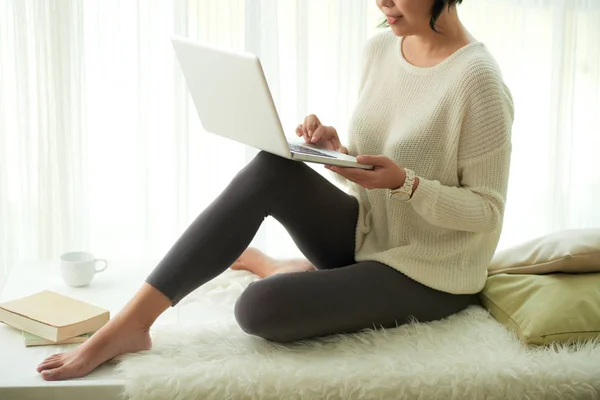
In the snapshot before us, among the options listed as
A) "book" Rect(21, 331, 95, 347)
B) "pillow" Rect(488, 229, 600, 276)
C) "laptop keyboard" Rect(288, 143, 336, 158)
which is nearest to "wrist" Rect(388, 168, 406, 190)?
"laptop keyboard" Rect(288, 143, 336, 158)

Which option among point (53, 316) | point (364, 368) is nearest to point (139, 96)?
point (53, 316)

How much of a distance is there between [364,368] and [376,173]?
375 mm

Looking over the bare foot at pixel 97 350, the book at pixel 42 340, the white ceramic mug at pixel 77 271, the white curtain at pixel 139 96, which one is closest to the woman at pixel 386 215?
the bare foot at pixel 97 350

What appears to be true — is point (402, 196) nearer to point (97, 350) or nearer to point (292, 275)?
point (292, 275)

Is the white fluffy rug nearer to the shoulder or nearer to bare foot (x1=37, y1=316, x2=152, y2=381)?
bare foot (x1=37, y1=316, x2=152, y2=381)

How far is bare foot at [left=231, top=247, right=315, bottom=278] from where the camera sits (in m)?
2.01

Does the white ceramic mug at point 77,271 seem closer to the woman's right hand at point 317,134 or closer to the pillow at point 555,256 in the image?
the woman's right hand at point 317,134

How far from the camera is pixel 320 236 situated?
1.83 metres

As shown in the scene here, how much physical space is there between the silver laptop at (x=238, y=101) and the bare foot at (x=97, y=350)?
0.45 metres

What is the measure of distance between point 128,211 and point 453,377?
4.95 feet

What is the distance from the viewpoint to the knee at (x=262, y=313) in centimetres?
162

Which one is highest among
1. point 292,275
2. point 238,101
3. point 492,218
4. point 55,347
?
point 238,101

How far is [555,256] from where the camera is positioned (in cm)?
184

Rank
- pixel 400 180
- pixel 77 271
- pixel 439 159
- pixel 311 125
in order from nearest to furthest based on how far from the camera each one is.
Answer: pixel 400 180, pixel 439 159, pixel 311 125, pixel 77 271
